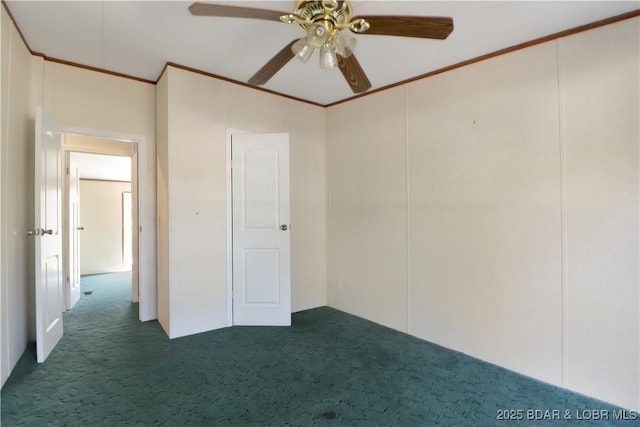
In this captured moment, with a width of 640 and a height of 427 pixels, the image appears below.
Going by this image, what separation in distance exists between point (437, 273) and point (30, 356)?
3.63 m

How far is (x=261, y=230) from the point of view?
3.47 meters

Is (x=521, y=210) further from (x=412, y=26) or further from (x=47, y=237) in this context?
(x=47, y=237)

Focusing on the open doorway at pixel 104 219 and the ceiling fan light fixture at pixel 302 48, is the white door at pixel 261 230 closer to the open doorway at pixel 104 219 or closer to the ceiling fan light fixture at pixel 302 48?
the ceiling fan light fixture at pixel 302 48

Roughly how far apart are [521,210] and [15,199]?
397 cm

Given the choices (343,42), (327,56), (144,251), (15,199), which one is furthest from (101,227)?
(343,42)

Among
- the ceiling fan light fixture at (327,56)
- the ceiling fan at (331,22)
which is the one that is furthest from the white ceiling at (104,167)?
the ceiling fan light fixture at (327,56)

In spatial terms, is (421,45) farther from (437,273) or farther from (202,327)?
(202,327)

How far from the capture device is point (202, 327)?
3.16 metres

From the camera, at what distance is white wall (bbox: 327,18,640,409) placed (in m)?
2.06

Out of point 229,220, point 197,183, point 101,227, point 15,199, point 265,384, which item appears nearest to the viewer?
point 265,384

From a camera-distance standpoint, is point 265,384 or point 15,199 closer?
point 265,384

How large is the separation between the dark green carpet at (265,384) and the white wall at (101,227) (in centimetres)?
416

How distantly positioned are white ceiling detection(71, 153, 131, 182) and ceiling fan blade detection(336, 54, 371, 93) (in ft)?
14.2

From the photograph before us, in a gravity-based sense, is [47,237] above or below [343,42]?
below
